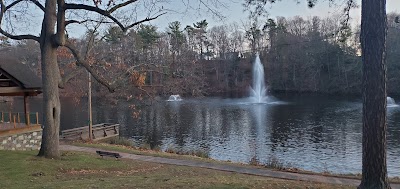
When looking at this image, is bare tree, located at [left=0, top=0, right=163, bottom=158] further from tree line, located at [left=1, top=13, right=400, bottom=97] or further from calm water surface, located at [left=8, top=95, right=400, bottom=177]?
tree line, located at [left=1, top=13, right=400, bottom=97]

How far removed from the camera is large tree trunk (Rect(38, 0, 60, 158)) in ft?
39.2

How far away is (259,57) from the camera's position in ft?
214

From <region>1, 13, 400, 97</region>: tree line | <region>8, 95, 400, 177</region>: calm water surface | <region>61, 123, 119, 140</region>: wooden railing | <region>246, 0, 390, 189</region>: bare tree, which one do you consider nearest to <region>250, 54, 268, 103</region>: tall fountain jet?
<region>1, 13, 400, 97</region>: tree line

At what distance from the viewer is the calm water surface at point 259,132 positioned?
58.8ft

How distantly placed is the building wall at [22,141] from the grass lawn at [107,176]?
289 centimetres

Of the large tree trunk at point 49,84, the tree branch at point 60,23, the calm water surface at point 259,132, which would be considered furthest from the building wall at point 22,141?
the calm water surface at point 259,132

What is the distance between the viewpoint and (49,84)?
1195 cm

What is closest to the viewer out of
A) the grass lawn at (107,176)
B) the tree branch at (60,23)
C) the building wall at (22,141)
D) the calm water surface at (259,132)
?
the grass lawn at (107,176)

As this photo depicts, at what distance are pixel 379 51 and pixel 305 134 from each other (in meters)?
17.8

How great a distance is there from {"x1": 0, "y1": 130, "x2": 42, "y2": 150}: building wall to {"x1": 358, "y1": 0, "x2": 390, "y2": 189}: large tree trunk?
14.2 meters

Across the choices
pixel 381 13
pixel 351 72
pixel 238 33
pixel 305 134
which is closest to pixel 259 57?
pixel 238 33

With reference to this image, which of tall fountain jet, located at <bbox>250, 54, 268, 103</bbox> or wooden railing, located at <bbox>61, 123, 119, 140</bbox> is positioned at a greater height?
tall fountain jet, located at <bbox>250, 54, 268, 103</bbox>

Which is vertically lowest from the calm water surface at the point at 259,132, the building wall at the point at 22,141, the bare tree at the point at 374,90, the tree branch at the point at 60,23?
the calm water surface at the point at 259,132

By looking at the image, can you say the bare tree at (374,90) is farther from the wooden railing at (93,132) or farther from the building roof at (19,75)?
the wooden railing at (93,132)
